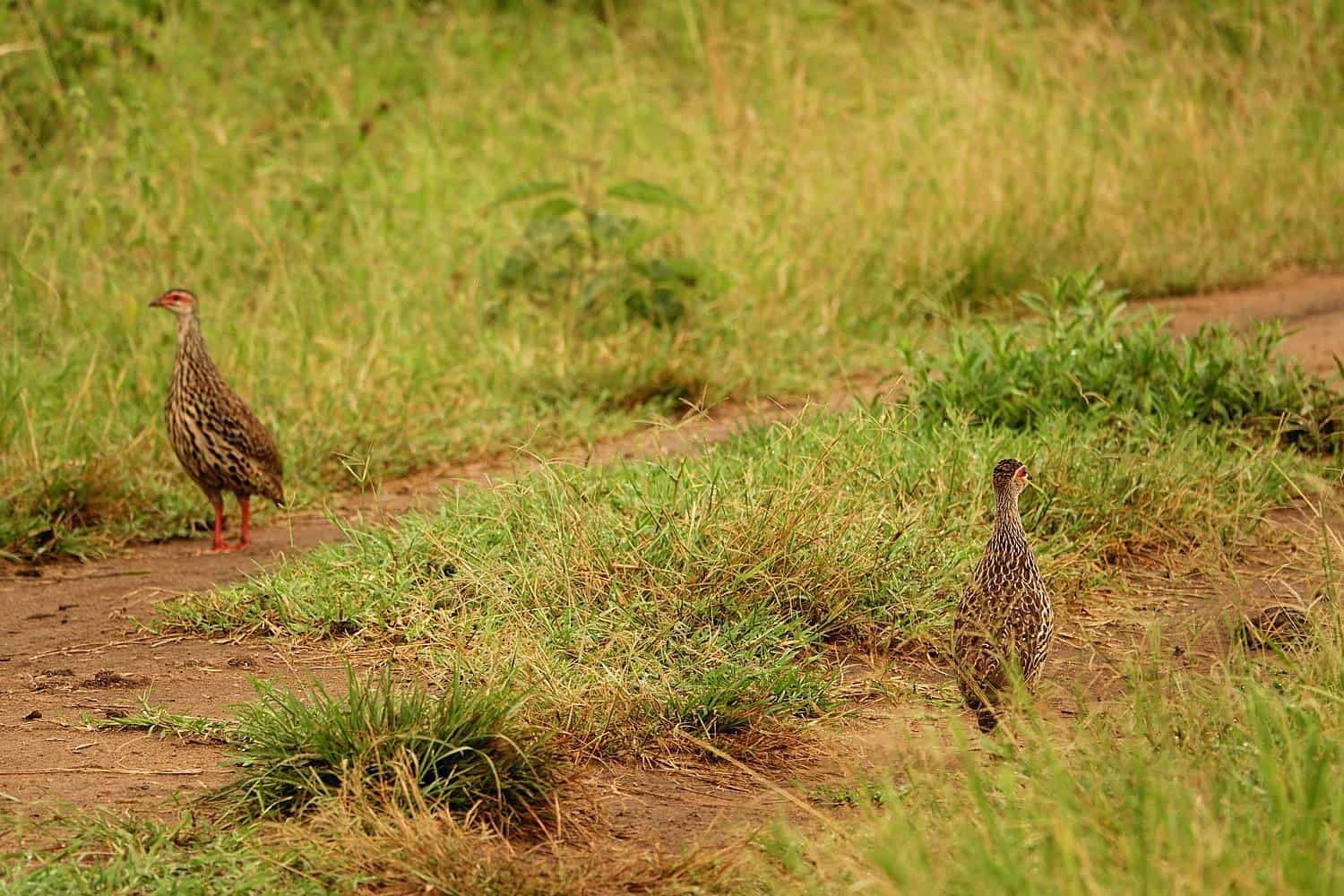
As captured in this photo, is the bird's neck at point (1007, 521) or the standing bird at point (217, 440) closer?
the bird's neck at point (1007, 521)

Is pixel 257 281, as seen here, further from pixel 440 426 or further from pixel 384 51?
pixel 384 51

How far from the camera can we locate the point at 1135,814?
2.77 meters

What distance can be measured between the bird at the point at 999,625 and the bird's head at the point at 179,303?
3.52 meters

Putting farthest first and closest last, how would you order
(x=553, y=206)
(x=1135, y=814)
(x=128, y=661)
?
(x=553, y=206) → (x=128, y=661) → (x=1135, y=814)

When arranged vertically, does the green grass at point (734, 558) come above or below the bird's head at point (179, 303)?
below

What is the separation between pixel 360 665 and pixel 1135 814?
2299 millimetres

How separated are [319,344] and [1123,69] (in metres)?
6.33

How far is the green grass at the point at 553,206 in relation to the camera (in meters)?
7.02

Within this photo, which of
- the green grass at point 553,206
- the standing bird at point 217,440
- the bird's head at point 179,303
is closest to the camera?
the standing bird at point 217,440

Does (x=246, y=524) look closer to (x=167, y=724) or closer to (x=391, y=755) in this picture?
(x=167, y=724)

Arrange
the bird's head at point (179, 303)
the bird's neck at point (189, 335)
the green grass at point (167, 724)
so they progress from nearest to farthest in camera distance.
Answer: the green grass at point (167, 724), the bird's neck at point (189, 335), the bird's head at point (179, 303)

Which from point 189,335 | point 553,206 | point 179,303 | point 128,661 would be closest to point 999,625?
point 128,661

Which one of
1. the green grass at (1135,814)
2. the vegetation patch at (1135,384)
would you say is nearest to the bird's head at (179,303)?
the vegetation patch at (1135,384)

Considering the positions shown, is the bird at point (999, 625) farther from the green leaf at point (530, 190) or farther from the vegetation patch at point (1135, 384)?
the green leaf at point (530, 190)
